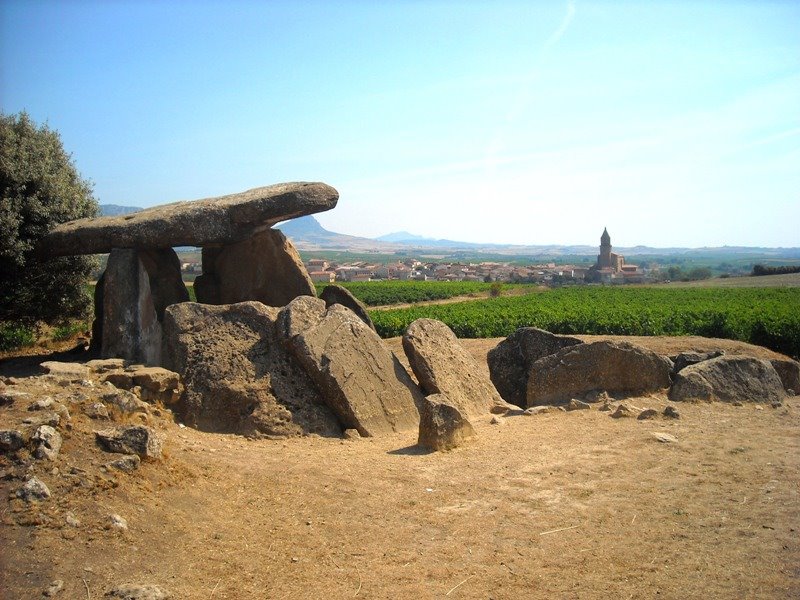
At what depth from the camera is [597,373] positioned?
454 inches

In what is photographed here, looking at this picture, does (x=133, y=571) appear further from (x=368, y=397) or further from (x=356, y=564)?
(x=368, y=397)

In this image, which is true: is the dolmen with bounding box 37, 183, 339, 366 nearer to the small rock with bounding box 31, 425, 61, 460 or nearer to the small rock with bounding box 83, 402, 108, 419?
the small rock with bounding box 83, 402, 108, 419

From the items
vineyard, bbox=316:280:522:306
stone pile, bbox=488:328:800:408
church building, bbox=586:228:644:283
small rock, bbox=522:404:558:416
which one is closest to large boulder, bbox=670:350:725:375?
stone pile, bbox=488:328:800:408

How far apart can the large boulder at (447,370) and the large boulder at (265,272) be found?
3080mm

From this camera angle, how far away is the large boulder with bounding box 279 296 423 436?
954 centimetres

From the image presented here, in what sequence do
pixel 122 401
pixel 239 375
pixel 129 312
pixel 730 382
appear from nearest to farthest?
pixel 122 401
pixel 239 375
pixel 730 382
pixel 129 312

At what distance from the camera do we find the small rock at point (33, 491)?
5.34 m

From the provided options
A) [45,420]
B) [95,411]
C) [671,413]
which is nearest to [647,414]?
[671,413]

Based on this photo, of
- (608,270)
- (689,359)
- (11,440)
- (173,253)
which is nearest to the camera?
(11,440)

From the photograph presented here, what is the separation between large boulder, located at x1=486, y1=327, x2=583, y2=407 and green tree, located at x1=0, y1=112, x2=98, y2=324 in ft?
29.4

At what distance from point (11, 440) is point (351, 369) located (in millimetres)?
4793

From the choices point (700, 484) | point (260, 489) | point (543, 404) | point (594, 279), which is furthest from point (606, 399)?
point (594, 279)

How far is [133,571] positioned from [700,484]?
5461 mm

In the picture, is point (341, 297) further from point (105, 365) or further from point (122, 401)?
point (122, 401)
